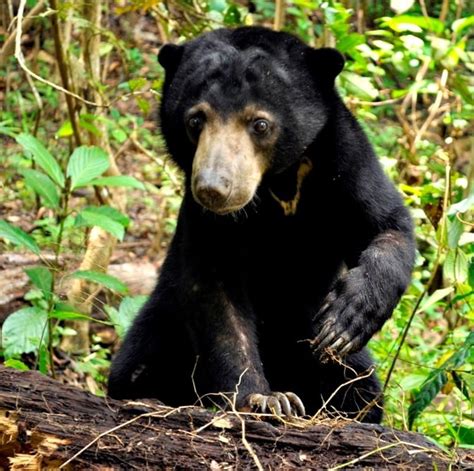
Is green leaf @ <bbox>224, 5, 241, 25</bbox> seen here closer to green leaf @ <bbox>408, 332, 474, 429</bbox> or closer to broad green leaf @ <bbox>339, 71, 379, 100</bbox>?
broad green leaf @ <bbox>339, 71, 379, 100</bbox>

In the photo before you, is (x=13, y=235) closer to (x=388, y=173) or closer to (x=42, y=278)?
(x=42, y=278)

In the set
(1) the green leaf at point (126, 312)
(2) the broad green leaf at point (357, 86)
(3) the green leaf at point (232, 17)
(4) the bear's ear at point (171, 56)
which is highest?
(3) the green leaf at point (232, 17)

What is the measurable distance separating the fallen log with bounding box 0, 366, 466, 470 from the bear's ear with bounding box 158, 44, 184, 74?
87.8 inches

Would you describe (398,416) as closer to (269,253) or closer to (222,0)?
(269,253)

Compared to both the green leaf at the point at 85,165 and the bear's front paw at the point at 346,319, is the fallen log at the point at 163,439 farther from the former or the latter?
the green leaf at the point at 85,165

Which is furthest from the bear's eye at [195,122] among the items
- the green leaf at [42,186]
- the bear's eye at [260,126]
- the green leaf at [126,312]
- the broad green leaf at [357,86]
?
the broad green leaf at [357,86]

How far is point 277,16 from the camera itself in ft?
24.3

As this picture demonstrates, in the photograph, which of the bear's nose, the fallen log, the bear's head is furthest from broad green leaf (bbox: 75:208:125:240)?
the fallen log

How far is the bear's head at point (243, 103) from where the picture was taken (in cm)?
479

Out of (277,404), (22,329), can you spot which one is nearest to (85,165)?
(22,329)

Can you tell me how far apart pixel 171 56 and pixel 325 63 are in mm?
844

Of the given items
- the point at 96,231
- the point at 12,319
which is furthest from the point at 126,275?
the point at 12,319

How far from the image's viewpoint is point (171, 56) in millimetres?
5352

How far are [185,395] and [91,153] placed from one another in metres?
1.46
